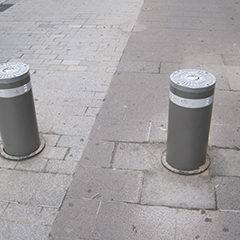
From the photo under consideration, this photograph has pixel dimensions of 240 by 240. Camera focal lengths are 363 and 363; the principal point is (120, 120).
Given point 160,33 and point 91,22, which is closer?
point 160,33

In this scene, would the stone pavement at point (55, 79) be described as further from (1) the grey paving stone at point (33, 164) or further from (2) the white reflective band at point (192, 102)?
(2) the white reflective band at point (192, 102)

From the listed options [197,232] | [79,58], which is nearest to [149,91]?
[79,58]

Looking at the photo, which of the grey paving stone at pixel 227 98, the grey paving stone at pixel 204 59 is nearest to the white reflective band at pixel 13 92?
the grey paving stone at pixel 227 98

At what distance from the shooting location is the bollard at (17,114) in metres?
3.76

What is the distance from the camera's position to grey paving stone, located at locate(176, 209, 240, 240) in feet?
10.8

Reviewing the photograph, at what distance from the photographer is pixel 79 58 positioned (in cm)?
723

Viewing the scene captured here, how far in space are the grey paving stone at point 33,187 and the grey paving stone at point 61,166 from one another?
9cm

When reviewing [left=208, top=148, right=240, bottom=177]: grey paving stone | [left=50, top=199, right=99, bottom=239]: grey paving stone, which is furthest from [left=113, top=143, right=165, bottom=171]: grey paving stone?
[left=50, top=199, right=99, bottom=239]: grey paving stone

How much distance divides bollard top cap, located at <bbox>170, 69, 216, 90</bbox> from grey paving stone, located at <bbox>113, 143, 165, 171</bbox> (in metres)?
1.11

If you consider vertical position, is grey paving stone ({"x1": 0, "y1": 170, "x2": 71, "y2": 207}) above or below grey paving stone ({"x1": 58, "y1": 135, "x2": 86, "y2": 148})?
above

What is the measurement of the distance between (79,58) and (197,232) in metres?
4.75

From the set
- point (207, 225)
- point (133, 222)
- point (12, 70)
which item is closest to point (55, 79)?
point (12, 70)

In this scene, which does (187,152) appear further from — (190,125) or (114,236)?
(114,236)

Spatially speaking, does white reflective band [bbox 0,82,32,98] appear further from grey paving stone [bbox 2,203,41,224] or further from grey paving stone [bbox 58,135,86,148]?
grey paving stone [bbox 2,203,41,224]
